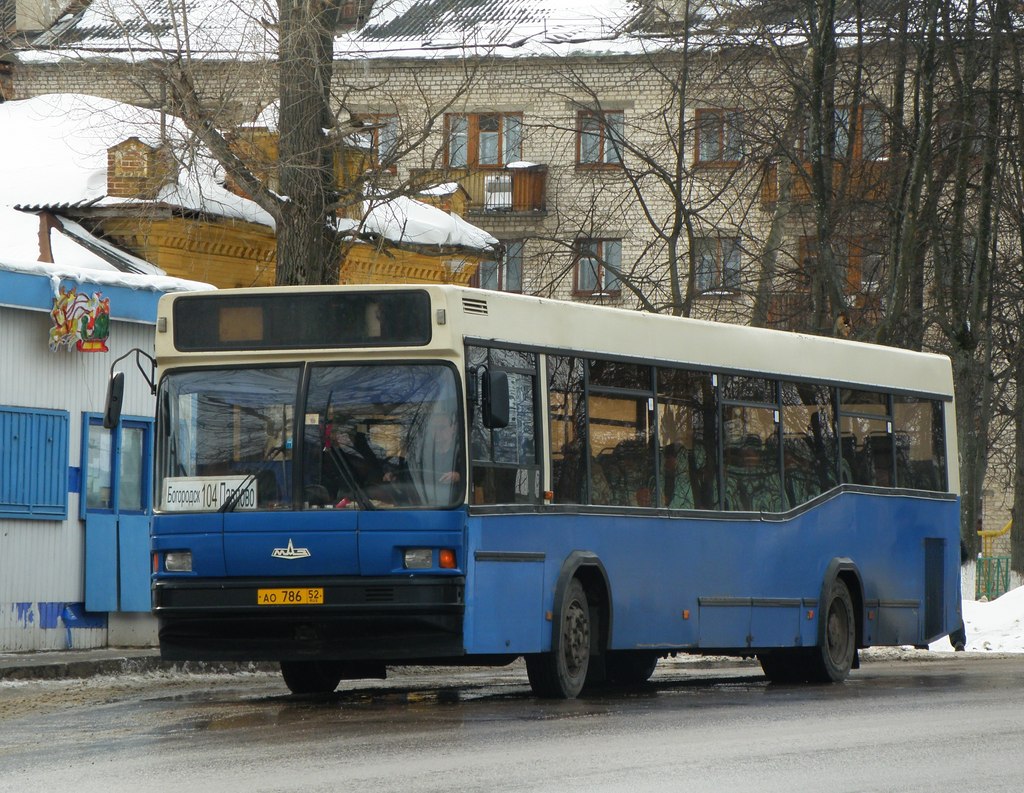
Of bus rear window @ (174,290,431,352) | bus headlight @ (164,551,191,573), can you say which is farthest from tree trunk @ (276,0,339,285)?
bus headlight @ (164,551,191,573)

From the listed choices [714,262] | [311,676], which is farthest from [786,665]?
[714,262]

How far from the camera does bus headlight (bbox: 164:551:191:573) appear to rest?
13.2 m

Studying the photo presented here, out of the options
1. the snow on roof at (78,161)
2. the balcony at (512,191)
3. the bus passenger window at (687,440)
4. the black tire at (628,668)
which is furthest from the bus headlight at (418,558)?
the balcony at (512,191)

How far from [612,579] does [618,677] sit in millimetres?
2579

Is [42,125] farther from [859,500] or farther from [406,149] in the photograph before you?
[859,500]

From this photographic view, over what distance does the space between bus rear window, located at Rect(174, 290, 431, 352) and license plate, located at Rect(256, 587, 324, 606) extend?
5.07 feet

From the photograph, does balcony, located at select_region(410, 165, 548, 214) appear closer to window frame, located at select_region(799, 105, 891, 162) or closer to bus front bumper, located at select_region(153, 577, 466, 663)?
window frame, located at select_region(799, 105, 891, 162)

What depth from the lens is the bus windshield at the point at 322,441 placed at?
42.3ft

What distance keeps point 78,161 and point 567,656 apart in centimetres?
1636

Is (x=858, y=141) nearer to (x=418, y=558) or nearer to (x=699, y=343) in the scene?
(x=699, y=343)

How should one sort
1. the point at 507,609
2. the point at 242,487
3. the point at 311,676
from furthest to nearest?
the point at 311,676, the point at 507,609, the point at 242,487

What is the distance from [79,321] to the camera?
19.3 metres

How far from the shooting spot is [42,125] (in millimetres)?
30656

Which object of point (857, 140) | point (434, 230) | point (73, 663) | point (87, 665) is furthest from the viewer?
point (857, 140)
